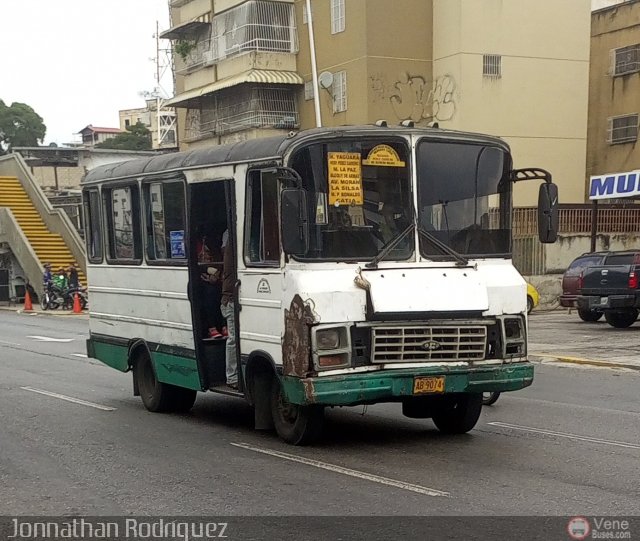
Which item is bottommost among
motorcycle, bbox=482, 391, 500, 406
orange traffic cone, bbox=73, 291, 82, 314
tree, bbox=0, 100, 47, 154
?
orange traffic cone, bbox=73, 291, 82, 314

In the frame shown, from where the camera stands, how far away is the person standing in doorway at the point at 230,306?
10039 millimetres

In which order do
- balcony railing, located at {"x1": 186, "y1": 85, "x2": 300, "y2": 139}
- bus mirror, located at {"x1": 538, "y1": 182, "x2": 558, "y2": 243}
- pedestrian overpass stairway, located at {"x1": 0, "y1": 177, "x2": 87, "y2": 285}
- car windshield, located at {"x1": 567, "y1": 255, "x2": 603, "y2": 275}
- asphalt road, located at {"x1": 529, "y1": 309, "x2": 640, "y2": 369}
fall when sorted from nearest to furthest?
bus mirror, located at {"x1": 538, "y1": 182, "x2": 558, "y2": 243} → asphalt road, located at {"x1": 529, "y1": 309, "x2": 640, "y2": 369} → car windshield, located at {"x1": 567, "y1": 255, "x2": 603, "y2": 275} → balcony railing, located at {"x1": 186, "y1": 85, "x2": 300, "y2": 139} → pedestrian overpass stairway, located at {"x1": 0, "y1": 177, "x2": 87, "y2": 285}

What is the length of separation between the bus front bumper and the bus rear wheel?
10.9ft

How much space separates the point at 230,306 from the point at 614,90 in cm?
3177

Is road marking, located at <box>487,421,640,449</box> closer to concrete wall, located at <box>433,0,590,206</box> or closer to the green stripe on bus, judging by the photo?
the green stripe on bus

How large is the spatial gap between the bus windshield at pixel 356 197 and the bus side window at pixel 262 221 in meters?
0.40

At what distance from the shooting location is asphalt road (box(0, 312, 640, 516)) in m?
7.27

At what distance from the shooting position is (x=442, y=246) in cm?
926

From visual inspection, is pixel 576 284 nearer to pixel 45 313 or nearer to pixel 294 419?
pixel 294 419

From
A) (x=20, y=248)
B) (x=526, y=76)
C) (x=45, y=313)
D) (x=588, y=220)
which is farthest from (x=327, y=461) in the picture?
(x=20, y=248)

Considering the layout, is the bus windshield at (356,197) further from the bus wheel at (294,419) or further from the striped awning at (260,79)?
the striped awning at (260,79)

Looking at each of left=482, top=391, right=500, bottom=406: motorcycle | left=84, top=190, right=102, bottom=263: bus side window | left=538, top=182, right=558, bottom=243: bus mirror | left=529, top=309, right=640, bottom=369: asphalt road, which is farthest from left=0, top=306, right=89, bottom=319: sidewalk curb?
left=538, top=182, right=558, bottom=243: bus mirror

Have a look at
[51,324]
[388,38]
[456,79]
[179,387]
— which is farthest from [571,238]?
[179,387]

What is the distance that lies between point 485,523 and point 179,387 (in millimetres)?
5828
